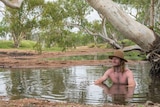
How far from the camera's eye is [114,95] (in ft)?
26.8

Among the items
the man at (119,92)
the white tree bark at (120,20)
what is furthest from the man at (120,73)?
the white tree bark at (120,20)

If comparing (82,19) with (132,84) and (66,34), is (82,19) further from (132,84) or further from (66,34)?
(132,84)

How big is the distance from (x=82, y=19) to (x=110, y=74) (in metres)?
20.2

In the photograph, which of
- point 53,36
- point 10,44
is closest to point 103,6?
point 53,36

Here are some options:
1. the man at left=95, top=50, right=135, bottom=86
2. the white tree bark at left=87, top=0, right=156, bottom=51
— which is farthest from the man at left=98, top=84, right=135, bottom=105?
the white tree bark at left=87, top=0, right=156, bottom=51

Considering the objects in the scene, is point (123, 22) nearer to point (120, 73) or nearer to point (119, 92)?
point (120, 73)

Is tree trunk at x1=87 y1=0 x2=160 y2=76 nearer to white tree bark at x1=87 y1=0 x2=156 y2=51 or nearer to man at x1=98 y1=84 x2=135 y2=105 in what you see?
white tree bark at x1=87 y1=0 x2=156 y2=51

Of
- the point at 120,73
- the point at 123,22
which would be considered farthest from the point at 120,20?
the point at 120,73

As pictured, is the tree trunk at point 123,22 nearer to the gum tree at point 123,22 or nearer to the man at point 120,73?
the gum tree at point 123,22

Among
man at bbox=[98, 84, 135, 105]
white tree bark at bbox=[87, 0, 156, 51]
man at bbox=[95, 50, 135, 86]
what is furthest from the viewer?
white tree bark at bbox=[87, 0, 156, 51]

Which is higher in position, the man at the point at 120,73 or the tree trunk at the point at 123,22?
the tree trunk at the point at 123,22

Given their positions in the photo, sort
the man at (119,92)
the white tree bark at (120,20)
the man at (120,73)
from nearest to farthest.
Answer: the man at (119,92), the man at (120,73), the white tree bark at (120,20)

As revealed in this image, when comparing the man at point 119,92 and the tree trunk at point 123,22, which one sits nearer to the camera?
the man at point 119,92

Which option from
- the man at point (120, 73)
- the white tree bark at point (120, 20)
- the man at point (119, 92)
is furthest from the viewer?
the white tree bark at point (120, 20)
